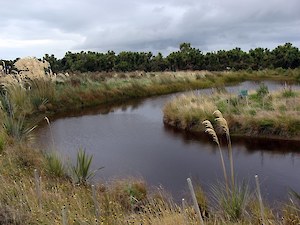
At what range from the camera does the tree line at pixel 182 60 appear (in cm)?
4750

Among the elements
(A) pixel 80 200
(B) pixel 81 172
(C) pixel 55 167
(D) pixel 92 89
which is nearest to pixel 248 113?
(B) pixel 81 172

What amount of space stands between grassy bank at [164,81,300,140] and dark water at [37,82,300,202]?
1.64ft

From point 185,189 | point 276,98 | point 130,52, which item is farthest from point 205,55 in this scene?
point 185,189

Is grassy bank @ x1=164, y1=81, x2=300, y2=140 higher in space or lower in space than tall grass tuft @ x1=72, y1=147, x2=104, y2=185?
higher

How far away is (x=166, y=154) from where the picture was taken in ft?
34.6

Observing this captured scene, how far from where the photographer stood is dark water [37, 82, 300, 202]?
8125 mm

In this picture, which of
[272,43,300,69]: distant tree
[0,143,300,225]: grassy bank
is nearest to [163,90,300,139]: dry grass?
[0,143,300,225]: grassy bank

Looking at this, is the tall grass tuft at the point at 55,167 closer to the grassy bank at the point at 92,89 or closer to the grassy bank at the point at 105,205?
the grassy bank at the point at 105,205

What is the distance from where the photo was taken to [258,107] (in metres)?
13.0

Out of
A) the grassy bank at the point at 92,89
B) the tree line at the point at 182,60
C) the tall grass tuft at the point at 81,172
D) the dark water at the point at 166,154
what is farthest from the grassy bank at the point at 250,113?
the tree line at the point at 182,60

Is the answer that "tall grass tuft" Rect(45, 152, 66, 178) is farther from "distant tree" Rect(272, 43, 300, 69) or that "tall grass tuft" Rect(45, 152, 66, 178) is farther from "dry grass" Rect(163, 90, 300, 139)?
"distant tree" Rect(272, 43, 300, 69)

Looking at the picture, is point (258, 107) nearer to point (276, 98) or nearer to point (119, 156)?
point (276, 98)

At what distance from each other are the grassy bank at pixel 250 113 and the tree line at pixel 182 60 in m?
32.7

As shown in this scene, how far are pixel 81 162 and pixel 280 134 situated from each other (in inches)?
260
